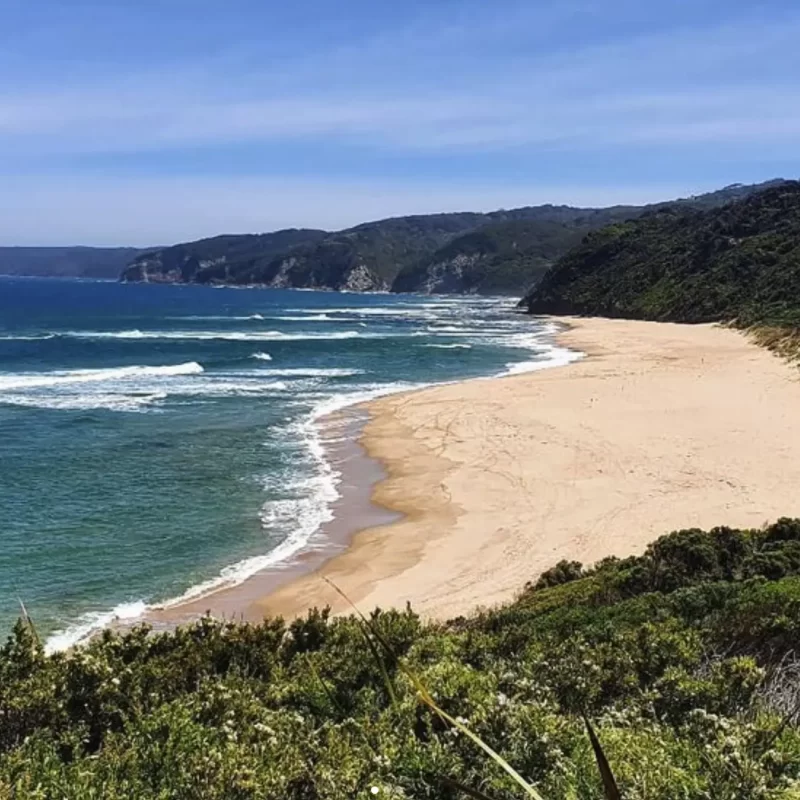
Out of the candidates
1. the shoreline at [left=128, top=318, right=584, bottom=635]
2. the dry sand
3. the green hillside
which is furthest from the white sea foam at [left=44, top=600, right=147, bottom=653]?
the green hillside

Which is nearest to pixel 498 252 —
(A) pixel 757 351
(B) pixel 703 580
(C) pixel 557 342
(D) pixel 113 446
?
(C) pixel 557 342

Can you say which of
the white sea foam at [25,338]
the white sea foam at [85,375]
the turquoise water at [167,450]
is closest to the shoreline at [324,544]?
the turquoise water at [167,450]

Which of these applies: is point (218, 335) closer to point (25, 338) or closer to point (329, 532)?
point (25, 338)

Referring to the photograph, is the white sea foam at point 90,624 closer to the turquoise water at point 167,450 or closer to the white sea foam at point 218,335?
the turquoise water at point 167,450

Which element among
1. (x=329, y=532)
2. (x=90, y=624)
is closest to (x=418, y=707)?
(x=90, y=624)

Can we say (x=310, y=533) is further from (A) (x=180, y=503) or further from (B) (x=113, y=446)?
(B) (x=113, y=446)

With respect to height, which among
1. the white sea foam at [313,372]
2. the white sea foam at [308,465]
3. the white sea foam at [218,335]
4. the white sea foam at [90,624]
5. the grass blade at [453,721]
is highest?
the grass blade at [453,721]
